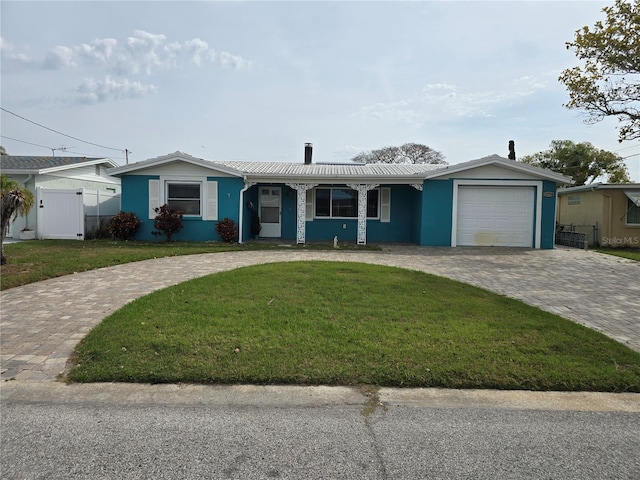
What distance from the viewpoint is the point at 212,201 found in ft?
49.7

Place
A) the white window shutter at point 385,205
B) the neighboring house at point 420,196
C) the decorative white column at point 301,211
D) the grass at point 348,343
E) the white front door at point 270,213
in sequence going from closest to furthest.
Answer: the grass at point 348,343
the neighboring house at point 420,196
the decorative white column at point 301,211
the white window shutter at point 385,205
the white front door at point 270,213

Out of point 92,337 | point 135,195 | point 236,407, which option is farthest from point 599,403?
point 135,195

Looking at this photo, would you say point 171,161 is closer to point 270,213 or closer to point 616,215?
point 270,213

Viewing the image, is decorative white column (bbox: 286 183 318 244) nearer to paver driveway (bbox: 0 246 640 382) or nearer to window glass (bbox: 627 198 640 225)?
paver driveway (bbox: 0 246 640 382)

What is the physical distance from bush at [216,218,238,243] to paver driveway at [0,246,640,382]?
112 inches

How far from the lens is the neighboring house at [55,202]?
50.2 feet

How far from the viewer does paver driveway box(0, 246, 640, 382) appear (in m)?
4.75

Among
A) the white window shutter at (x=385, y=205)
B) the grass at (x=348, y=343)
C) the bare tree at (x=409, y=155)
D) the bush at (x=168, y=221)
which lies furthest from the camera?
the bare tree at (x=409, y=155)

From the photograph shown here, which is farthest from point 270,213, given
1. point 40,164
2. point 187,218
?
point 40,164

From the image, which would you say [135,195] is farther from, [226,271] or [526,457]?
[526,457]

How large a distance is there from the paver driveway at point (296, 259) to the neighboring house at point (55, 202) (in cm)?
695

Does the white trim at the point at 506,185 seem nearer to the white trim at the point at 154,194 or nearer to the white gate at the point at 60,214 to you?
the white trim at the point at 154,194

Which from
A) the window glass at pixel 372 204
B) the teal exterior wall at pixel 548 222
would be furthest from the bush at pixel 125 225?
the teal exterior wall at pixel 548 222

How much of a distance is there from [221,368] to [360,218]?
11.8 m
